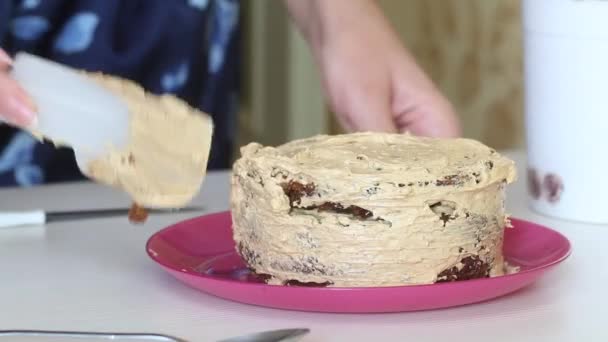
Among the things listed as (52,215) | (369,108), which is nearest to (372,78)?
(369,108)

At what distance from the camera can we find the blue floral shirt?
1073mm

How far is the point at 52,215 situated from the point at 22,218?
33mm

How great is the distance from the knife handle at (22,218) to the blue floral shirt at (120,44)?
24 cm

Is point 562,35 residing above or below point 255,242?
above

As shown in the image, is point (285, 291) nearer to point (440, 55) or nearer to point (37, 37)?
point (37, 37)

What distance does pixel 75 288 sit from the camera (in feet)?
2.27

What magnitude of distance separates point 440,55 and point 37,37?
33.8 inches

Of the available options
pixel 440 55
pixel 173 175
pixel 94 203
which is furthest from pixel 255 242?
pixel 440 55

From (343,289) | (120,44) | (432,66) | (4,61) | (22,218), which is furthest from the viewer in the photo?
(432,66)

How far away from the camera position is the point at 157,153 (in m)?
0.66

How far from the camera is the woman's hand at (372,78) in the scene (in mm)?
993

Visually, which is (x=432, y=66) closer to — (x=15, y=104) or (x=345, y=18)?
(x=345, y=18)

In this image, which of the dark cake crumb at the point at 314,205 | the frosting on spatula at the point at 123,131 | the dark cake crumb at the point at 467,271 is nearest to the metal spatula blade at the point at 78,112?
the frosting on spatula at the point at 123,131

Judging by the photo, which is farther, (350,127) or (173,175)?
(350,127)
